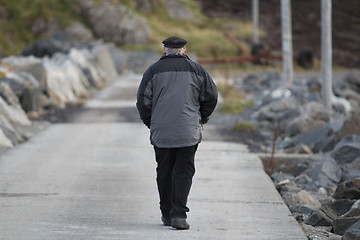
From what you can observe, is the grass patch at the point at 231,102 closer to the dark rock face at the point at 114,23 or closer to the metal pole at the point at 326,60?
the metal pole at the point at 326,60

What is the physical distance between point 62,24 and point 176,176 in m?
48.4

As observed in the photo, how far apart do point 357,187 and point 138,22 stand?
4528cm

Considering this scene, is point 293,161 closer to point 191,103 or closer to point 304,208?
point 304,208

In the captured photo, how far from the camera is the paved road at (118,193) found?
8.02 m

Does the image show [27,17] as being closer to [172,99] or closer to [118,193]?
[118,193]

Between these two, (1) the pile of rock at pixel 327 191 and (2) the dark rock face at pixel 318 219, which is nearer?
(1) the pile of rock at pixel 327 191

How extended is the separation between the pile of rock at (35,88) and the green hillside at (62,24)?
2468cm

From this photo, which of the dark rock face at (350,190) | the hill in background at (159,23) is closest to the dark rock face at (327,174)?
the dark rock face at (350,190)

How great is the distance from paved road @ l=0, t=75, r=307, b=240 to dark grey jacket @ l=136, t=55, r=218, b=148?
0.92 m

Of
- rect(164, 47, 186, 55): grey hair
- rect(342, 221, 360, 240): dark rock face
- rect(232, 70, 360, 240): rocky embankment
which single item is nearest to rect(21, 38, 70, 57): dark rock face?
rect(232, 70, 360, 240): rocky embankment

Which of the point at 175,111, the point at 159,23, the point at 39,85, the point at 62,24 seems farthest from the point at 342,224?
the point at 159,23

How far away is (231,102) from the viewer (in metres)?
21.6

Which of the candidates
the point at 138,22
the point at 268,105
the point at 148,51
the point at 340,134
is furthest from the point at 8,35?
the point at 340,134

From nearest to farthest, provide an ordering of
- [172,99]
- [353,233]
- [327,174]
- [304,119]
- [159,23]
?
[353,233] < [172,99] < [327,174] < [304,119] < [159,23]
